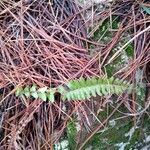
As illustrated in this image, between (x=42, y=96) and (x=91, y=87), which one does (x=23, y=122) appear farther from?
(x=91, y=87)

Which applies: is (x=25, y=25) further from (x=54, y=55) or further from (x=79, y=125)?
(x=79, y=125)

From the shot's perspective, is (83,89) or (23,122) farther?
(23,122)

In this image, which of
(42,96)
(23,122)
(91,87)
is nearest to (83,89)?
(91,87)

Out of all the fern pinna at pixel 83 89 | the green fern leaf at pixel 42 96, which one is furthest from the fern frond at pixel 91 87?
the green fern leaf at pixel 42 96

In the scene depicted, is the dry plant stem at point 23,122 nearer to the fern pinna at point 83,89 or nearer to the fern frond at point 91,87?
the fern pinna at point 83,89

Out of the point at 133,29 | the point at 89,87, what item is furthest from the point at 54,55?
the point at 133,29

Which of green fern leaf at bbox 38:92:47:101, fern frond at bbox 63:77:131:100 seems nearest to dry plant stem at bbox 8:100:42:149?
green fern leaf at bbox 38:92:47:101

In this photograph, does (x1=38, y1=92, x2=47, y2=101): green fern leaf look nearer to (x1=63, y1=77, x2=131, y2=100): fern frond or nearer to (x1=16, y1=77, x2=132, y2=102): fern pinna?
(x1=16, y1=77, x2=132, y2=102): fern pinna
